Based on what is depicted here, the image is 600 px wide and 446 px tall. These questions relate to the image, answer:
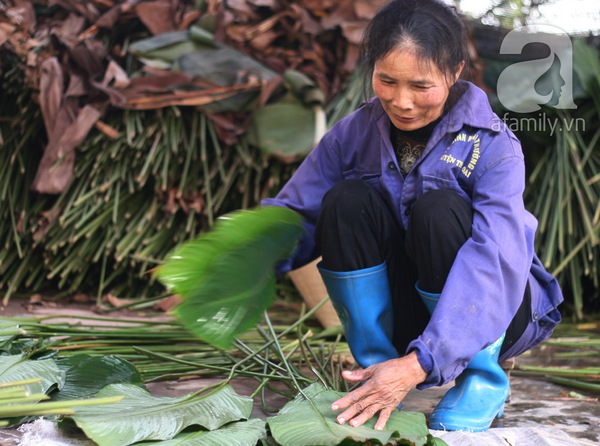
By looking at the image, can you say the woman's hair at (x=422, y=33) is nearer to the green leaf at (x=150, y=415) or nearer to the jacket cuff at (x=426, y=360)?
the jacket cuff at (x=426, y=360)

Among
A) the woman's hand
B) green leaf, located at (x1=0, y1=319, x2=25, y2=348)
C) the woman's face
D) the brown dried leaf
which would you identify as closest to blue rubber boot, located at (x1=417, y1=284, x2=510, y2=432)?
the woman's hand

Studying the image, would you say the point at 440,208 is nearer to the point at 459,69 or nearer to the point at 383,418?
the point at 459,69

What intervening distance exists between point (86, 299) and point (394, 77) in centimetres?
169

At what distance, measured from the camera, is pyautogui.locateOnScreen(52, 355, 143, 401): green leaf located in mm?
1287

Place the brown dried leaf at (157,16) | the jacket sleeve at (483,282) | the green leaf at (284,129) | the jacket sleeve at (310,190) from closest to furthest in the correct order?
the jacket sleeve at (483,282) → the jacket sleeve at (310,190) → the green leaf at (284,129) → the brown dried leaf at (157,16)

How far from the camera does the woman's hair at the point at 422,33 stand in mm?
1276

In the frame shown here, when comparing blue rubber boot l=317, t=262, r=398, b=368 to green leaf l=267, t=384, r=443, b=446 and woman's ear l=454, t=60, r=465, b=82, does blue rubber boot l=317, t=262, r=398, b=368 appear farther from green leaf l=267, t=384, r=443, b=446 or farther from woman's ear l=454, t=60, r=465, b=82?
woman's ear l=454, t=60, r=465, b=82

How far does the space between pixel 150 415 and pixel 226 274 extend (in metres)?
0.27

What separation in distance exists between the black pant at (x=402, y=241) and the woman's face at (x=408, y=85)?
16cm

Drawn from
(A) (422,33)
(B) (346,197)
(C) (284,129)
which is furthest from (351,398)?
(C) (284,129)

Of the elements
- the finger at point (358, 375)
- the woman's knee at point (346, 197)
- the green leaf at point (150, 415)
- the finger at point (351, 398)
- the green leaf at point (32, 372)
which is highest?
A: the woman's knee at point (346, 197)

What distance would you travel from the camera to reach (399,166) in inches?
57.1

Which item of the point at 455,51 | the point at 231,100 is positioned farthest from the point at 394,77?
the point at 231,100

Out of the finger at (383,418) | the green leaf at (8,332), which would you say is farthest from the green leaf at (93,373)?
the finger at (383,418)
